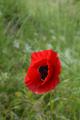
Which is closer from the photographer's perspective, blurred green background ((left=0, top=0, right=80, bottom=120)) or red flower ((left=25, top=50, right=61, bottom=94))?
red flower ((left=25, top=50, right=61, bottom=94))

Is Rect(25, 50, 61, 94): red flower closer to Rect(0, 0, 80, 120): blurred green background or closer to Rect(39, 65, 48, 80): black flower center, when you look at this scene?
Rect(39, 65, 48, 80): black flower center

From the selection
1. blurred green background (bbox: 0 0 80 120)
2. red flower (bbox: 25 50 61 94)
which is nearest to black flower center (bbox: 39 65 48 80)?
red flower (bbox: 25 50 61 94)

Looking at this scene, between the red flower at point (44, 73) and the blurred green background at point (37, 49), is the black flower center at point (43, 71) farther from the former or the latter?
the blurred green background at point (37, 49)

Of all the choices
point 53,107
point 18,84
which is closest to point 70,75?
point 18,84

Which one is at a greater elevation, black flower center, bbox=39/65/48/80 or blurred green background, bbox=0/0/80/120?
blurred green background, bbox=0/0/80/120

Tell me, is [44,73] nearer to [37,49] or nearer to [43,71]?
[43,71]

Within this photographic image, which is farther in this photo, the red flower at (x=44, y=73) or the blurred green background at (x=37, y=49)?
the blurred green background at (x=37, y=49)

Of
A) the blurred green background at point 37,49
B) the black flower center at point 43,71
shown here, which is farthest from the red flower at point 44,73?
the blurred green background at point 37,49
